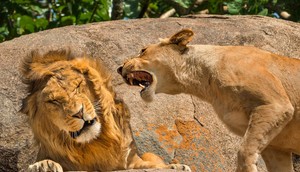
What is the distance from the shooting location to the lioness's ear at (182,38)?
7.85 m

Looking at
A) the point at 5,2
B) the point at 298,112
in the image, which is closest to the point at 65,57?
the point at 298,112

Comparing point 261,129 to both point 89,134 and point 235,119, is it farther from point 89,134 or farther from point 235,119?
point 89,134

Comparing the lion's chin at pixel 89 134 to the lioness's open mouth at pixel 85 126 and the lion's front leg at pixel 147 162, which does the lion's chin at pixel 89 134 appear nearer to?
the lioness's open mouth at pixel 85 126

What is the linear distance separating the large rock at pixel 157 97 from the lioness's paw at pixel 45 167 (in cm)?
117

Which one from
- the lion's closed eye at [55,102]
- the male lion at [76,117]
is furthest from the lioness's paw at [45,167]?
the lion's closed eye at [55,102]

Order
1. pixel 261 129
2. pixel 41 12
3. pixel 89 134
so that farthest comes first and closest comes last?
pixel 41 12 < pixel 261 129 < pixel 89 134

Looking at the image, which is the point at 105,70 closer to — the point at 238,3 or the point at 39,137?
the point at 39,137

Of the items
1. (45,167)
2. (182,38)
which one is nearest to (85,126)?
(45,167)

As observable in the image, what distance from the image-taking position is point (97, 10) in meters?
11.0

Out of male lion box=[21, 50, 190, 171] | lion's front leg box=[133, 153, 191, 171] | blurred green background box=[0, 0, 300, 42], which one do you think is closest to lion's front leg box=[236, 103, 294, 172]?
male lion box=[21, 50, 190, 171]

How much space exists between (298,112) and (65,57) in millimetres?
1773

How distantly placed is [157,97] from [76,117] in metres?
2.18

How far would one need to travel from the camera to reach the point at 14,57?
874cm

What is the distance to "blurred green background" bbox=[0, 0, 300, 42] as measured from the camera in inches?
420
